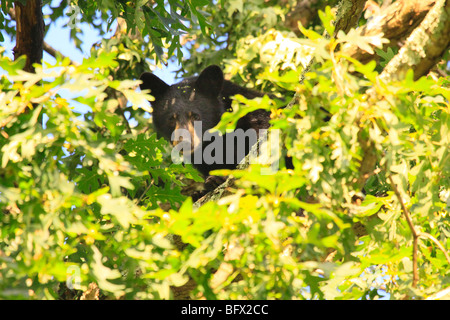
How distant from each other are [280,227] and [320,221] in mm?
252

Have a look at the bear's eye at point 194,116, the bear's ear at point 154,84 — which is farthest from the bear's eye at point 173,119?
the bear's ear at point 154,84

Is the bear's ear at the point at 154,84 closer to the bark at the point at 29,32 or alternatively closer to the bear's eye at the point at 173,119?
the bear's eye at the point at 173,119

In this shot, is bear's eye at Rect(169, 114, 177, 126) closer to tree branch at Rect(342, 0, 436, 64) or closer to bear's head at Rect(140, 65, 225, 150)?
bear's head at Rect(140, 65, 225, 150)

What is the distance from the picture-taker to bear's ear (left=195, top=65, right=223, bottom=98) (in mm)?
6395

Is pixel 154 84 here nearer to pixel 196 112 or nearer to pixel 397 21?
pixel 196 112

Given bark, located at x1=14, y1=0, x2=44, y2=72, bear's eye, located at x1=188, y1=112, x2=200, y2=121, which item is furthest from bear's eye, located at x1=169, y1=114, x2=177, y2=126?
bark, located at x1=14, y1=0, x2=44, y2=72

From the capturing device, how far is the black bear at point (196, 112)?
641 cm

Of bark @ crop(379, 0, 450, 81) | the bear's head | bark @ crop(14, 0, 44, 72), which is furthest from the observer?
the bear's head

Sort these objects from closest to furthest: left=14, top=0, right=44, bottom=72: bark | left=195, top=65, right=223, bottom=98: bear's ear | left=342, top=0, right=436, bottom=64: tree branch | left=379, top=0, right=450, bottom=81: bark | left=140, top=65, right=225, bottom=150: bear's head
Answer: left=379, top=0, right=450, bottom=81: bark, left=342, top=0, right=436, bottom=64: tree branch, left=14, top=0, right=44, bottom=72: bark, left=195, top=65, right=223, bottom=98: bear's ear, left=140, top=65, right=225, bottom=150: bear's head

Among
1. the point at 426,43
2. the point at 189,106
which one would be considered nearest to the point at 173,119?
the point at 189,106

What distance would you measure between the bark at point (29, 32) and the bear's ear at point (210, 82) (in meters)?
2.39

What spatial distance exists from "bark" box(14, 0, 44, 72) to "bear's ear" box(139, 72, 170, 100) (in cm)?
212

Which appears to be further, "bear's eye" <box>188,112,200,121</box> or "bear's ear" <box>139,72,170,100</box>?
"bear's eye" <box>188,112,200,121</box>

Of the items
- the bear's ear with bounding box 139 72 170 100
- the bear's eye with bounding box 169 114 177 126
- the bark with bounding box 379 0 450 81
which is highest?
the bear's ear with bounding box 139 72 170 100
